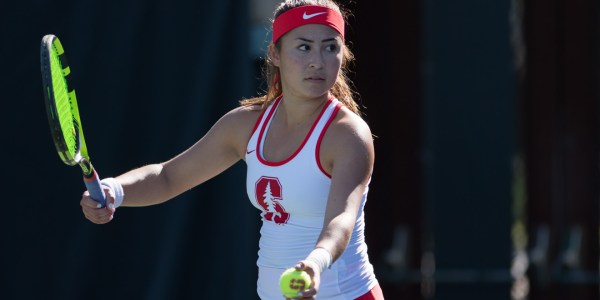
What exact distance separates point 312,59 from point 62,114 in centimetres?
73

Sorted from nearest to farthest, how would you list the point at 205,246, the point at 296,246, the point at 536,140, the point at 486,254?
the point at 296,246 → the point at 205,246 → the point at 486,254 → the point at 536,140

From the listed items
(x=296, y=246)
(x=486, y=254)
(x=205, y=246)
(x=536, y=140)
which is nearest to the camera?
(x=296, y=246)

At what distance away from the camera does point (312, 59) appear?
11.1 feet

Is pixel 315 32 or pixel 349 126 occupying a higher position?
pixel 315 32

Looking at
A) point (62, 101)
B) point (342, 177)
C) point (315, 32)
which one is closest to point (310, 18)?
point (315, 32)

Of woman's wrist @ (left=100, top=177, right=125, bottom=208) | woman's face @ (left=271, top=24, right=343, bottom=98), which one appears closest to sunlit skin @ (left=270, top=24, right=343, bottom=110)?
woman's face @ (left=271, top=24, right=343, bottom=98)

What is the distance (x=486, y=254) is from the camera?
7.72 m

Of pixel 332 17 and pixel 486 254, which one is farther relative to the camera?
pixel 486 254

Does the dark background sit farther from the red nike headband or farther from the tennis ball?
the tennis ball

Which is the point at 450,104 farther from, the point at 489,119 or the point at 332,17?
the point at 332,17

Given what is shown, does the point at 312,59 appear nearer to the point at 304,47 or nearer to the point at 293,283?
the point at 304,47

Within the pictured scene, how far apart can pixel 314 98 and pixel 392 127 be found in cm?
468

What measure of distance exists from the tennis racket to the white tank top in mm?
480

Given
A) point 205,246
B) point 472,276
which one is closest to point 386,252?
point 472,276
